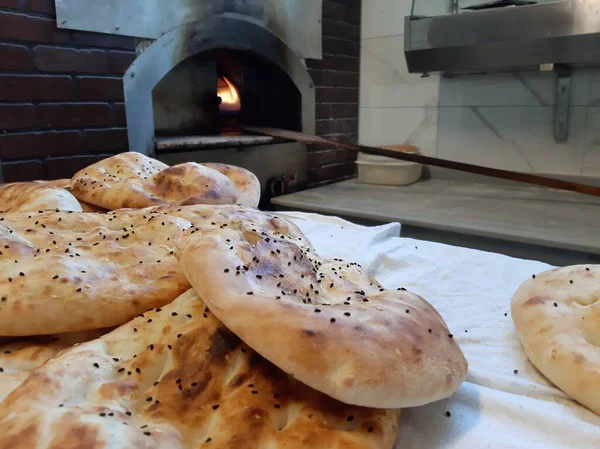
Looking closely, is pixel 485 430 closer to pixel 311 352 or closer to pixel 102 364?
pixel 311 352

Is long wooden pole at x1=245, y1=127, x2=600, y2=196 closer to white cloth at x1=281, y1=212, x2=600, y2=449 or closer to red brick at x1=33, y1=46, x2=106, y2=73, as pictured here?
red brick at x1=33, y1=46, x2=106, y2=73

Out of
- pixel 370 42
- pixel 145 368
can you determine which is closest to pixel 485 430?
pixel 145 368

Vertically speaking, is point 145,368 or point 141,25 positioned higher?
point 141,25

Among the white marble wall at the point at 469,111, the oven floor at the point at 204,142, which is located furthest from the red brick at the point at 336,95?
the oven floor at the point at 204,142

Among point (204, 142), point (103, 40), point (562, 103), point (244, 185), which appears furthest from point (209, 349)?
point (562, 103)

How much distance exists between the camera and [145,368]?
2.50 ft

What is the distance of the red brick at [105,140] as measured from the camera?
2.47 m

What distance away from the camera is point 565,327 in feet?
3.16

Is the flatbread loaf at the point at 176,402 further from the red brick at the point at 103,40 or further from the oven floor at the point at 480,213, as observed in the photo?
the red brick at the point at 103,40

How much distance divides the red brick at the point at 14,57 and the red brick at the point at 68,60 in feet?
0.14

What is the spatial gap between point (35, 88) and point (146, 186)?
1.01 meters

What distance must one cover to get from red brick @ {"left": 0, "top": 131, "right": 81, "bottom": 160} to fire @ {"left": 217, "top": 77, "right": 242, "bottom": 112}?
158 centimetres

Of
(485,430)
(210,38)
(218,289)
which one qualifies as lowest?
(485,430)

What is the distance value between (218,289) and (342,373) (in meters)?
0.22
